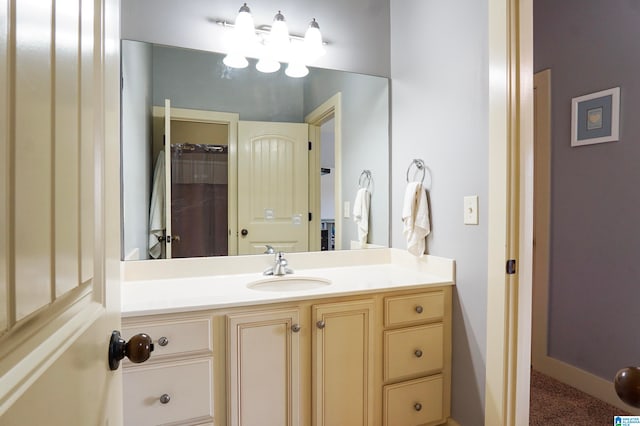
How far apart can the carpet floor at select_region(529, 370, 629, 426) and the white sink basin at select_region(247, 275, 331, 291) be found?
1353mm

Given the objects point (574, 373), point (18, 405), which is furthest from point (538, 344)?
point (18, 405)

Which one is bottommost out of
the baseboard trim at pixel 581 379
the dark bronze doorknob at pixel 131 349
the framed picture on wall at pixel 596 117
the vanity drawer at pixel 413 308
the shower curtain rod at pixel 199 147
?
the baseboard trim at pixel 581 379

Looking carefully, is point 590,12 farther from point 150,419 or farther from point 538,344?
point 150,419

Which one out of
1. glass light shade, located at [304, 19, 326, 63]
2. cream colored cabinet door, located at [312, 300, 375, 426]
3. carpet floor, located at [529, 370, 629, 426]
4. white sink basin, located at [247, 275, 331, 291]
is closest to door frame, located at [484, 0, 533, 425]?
cream colored cabinet door, located at [312, 300, 375, 426]

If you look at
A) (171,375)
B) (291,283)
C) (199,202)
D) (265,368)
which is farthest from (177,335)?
(199,202)

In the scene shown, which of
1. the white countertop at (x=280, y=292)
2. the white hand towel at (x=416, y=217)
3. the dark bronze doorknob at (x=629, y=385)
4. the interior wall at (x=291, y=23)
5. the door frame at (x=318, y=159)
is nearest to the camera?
the dark bronze doorknob at (x=629, y=385)

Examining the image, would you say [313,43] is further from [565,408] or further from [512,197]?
[565,408]

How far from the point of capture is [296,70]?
194 cm

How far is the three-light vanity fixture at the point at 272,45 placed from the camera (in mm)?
1769

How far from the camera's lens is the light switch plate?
58.8 inches

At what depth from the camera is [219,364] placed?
4.16 ft

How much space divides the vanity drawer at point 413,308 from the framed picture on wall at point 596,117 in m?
1.40

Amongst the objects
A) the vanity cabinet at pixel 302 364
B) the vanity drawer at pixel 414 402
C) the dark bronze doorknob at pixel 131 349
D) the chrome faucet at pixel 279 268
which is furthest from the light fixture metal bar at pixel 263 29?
the vanity drawer at pixel 414 402

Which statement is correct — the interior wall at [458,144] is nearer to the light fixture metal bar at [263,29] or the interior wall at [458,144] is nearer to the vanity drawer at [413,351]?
the vanity drawer at [413,351]
